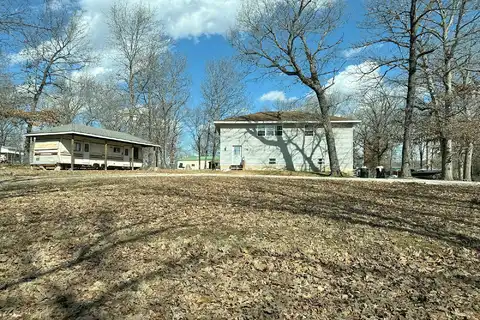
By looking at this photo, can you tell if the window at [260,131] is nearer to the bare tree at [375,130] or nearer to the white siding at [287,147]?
the white siding at [287,147]

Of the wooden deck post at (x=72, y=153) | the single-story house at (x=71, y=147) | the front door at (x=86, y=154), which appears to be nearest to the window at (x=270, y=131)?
the single-story house at (x=71, y=147)

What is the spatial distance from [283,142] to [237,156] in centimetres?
383

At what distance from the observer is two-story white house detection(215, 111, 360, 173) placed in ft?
81.3

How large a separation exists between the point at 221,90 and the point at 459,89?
26492 mm

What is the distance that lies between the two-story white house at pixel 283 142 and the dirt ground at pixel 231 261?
59.2 ft

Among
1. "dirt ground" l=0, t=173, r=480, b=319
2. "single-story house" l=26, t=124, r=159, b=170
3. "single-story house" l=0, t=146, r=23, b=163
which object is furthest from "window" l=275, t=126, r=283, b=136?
"single-story house" l=0, t=146, r=23, b=163

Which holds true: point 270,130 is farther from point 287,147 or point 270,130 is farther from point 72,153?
point 72,153

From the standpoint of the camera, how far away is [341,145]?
24750 mm

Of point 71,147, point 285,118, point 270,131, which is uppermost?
point 285,118

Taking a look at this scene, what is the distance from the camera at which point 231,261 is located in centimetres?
400

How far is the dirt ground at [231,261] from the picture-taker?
3.07 m

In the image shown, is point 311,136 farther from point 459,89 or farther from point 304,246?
point 304,246

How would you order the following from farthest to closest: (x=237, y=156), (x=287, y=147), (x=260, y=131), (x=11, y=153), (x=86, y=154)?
(x=11, y=153) < (x=237, y=156) < (x=260, y=131) < (x=287, y=147) < (x=86, y=154)

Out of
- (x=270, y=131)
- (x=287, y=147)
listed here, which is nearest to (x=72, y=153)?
(x=270, y=131)
